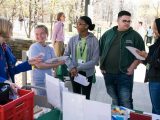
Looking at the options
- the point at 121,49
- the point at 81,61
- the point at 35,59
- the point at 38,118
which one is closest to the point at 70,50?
the point at 81,61

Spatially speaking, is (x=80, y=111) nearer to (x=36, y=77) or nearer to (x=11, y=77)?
(x=11, y=77)

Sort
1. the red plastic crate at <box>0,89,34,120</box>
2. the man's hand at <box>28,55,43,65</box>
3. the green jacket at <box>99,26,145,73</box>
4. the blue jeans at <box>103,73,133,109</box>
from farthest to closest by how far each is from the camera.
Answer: the blue jeans at <box>103,73,133,109</box> → the green jacket at <box>99,26,145,73</box> → the man's hand at <box>28,55,43,65</box> → the red plastic crate at <box>0,89,34,120</box>

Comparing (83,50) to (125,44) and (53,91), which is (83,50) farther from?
(53,91)

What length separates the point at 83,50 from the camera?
3.55 m

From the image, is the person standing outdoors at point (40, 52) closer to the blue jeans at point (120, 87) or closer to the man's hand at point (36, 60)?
the man's hand at point (36, 60)

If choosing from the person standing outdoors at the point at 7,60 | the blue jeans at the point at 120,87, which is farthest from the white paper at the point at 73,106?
the blue jeans at the point at 120,87

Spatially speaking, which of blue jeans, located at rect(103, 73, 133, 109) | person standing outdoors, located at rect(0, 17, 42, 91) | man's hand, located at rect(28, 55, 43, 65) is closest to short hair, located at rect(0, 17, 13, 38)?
person standing outdoors, located at rect(0, 17, 42, 91)

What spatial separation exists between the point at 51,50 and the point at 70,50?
437mm

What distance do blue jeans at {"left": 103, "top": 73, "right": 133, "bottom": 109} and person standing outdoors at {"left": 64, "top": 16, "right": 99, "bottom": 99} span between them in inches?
10.4

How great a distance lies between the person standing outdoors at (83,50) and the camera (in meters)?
3.52

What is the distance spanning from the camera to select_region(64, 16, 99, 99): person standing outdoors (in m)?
3.52

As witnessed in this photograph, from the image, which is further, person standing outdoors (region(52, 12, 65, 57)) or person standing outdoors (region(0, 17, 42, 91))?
person standing outdoors (region(52, 12, 65, 57))

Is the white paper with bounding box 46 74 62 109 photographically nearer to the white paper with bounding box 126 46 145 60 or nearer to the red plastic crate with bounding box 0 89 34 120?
the red plastic crate with bounding box 0 89 34 120

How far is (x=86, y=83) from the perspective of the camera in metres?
3.49
